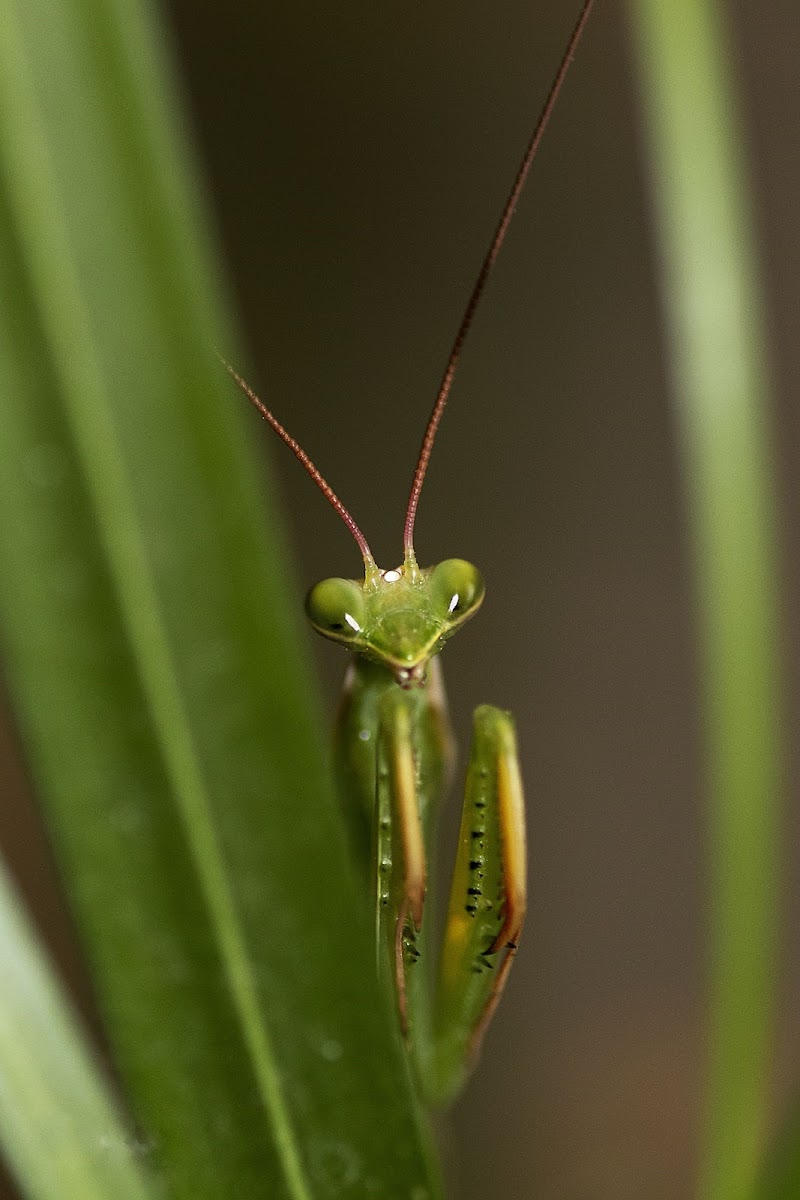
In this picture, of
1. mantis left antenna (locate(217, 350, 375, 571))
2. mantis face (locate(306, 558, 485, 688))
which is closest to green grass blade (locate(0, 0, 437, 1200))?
mantis left antenna (locate(217, 350, 375, 571))

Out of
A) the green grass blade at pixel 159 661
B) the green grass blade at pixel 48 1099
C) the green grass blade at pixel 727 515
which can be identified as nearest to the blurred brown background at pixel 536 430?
the green grass blade at pixel 727 515

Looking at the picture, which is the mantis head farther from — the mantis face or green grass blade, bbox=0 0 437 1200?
green grass blade, bbox=0 0 437 1200

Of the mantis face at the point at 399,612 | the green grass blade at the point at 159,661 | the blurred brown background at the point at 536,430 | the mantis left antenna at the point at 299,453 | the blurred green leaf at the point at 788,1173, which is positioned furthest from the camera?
the blurred brown background at the point at 536,430

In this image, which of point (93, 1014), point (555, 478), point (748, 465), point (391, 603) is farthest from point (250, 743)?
point (555, 478)

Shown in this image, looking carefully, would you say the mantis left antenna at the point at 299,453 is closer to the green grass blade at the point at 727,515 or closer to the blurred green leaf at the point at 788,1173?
the green grass blade at the point at 727,515

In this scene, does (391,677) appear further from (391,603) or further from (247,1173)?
(247,1173)

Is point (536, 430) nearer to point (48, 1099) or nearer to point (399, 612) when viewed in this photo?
point (399, 612)
